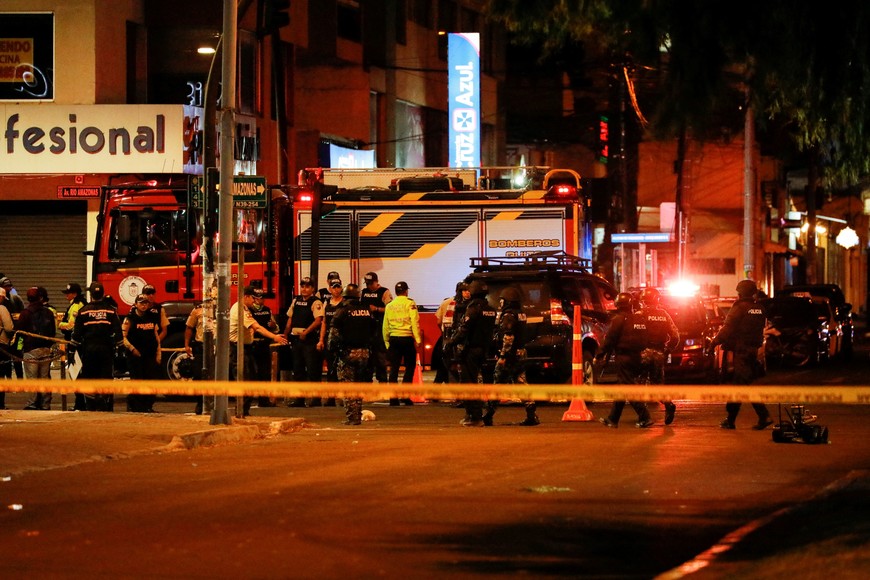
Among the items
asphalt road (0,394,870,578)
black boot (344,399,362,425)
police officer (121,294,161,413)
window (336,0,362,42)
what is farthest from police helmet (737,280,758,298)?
window (336,0,362,42)

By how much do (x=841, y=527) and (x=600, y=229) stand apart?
4561 cm

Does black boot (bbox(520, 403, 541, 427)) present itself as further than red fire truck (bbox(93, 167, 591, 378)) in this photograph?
No

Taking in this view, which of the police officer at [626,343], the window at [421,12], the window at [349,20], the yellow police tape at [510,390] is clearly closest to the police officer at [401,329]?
the police officer at [626,343]

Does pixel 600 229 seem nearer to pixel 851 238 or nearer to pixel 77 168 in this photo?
pixel 851 238

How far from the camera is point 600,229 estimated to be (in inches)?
2141

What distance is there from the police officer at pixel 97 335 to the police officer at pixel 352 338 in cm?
314

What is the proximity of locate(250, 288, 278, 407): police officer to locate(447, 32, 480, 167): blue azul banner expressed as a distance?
1772 centimetres

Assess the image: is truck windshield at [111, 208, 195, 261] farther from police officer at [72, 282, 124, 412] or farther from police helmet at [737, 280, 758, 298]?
police helmet at [737, 280, 758, 298]

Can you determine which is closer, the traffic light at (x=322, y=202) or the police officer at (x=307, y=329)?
the police officer at (x=307, y=329)

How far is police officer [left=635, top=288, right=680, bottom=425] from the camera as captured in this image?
1689 cm

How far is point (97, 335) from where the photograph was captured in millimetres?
18656

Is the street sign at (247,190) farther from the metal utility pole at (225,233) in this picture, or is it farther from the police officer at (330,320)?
the police officer at (330,320)

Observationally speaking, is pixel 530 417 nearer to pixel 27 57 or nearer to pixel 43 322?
pixel 43 322

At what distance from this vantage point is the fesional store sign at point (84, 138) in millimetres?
27891
